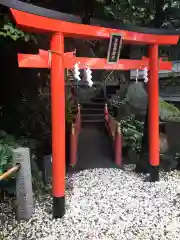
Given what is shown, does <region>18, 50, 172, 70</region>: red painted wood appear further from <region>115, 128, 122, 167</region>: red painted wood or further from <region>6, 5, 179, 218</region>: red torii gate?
<region>115, 128, 122, 167</region>: red painted wood

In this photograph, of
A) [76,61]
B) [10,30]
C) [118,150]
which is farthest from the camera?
[118,150]

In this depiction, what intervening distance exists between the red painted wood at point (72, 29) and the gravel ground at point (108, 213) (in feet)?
7.99

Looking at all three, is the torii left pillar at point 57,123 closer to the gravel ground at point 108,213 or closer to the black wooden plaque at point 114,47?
the gravel ground at point 108,213

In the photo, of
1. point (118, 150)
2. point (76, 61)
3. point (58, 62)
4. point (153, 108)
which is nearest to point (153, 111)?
point (153, 108)

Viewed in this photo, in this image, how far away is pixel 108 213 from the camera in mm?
3939

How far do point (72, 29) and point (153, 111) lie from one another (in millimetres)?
2207

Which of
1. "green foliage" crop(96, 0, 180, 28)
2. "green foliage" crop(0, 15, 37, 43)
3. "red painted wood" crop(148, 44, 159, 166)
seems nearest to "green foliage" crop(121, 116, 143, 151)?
"red painted wood" crop(148, 44, 159, 166)

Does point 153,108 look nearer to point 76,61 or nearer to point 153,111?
point 153,111

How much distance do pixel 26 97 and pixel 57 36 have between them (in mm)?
2565

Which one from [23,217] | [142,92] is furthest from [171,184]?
[142,92]

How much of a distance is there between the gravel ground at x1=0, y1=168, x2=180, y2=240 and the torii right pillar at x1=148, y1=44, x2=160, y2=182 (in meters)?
0.34

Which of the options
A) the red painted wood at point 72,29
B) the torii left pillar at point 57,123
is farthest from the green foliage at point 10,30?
the torii left pillar at point 57,123

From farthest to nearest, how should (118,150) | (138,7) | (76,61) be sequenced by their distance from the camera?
(118,150), (138,7), (76,61)

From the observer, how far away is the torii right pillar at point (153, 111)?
512 centimetres
